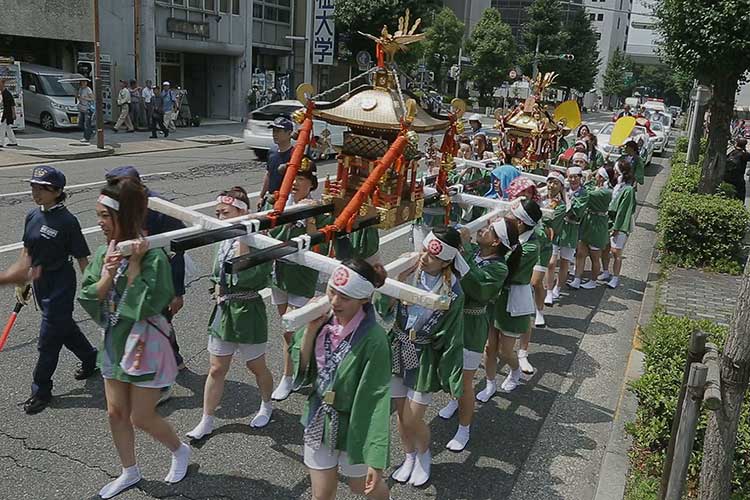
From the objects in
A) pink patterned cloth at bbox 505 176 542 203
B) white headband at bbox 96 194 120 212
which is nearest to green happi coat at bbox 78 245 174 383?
white headband at bbox 96 194 120 212

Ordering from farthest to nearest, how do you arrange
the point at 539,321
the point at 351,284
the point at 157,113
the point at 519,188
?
the point at 157,113
the point at 539,321
the point at 519,188
the point at 351,284

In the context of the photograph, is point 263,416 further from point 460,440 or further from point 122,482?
point 460,440

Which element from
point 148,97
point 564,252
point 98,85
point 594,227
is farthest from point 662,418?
point 148,97

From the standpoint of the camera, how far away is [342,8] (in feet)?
112

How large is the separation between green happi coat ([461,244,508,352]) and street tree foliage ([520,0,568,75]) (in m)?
48.6

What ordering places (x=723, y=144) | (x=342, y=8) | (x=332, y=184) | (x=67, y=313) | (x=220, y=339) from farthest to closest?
(x=342, y=8)
(x=723, y=144)
(x=332, y=184)
(x=67, y=313)
(x=220, y=339)

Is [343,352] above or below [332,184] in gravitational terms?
below

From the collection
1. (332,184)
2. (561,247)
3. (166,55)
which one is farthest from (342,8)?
(332,184)

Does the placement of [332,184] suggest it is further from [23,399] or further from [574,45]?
[574,45]

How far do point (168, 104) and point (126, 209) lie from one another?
810 inches

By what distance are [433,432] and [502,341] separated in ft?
3.52

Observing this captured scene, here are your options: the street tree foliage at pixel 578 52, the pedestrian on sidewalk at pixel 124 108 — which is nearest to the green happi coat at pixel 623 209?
the pedestrian on sidewalk at pixel 124 108

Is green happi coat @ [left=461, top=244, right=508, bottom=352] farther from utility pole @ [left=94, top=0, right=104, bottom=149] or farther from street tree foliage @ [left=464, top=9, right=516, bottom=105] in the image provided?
street tree foliage @ [left=464, top=9, right=516, bottom=105]

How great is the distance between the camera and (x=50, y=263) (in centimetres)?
487
